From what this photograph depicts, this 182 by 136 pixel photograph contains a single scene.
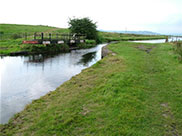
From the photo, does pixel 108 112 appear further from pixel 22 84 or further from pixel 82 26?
pixel 82 26

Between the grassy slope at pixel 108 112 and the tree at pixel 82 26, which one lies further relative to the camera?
the tree at pixel 82 26

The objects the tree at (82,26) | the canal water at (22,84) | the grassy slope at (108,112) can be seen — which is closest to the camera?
the grassy slope at (108,112)

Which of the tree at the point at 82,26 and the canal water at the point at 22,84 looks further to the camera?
the tree at the point at 82,26

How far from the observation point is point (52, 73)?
1433cm

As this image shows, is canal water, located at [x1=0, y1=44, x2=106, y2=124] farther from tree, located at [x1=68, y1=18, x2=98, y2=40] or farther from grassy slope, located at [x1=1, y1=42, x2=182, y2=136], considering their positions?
tree, located at [x1=68, y1=18, x2=98, y2=40]

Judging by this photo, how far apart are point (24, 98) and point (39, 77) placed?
404cm

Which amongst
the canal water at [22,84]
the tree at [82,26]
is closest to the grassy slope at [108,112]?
the canal water at [22,84]

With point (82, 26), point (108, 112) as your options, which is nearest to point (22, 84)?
point (108, 112)

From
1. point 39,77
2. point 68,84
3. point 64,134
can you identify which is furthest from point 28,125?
point 39,77

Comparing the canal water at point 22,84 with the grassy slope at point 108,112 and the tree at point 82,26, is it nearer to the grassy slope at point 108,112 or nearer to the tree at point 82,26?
the grassy slope at point 108,112

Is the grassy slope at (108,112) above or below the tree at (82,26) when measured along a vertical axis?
below

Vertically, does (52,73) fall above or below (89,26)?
below

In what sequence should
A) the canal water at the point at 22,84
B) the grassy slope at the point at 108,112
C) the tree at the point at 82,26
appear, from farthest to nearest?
the tree at the point at 82,26 < the canal water at the point at 22,84 < the grassy slope at the point at 108,112

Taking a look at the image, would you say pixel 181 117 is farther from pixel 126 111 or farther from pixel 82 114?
pixel 82 114
